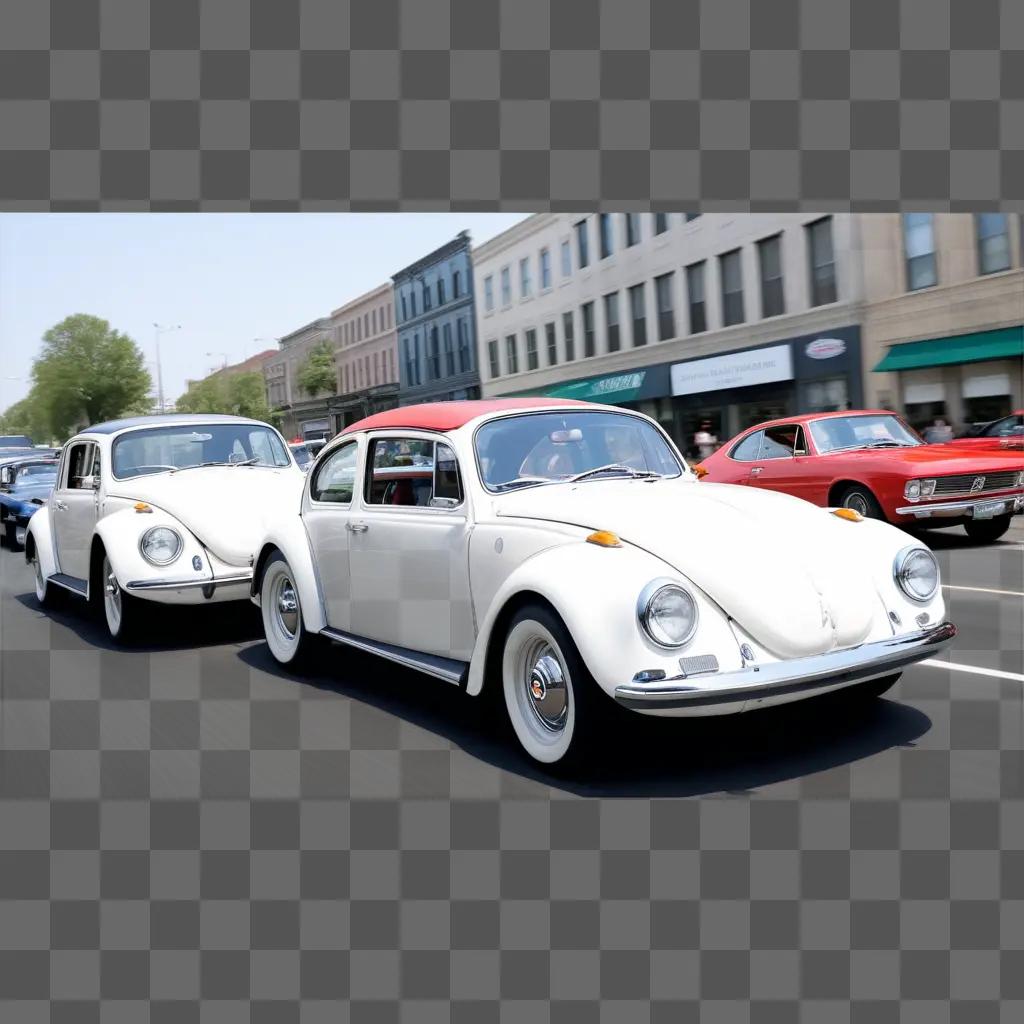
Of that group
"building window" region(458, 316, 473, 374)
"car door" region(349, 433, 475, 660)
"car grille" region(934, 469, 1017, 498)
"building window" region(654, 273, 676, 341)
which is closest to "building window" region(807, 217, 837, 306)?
"building window" region(654, 273, 676, 341)

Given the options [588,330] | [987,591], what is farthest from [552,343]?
[987,591]

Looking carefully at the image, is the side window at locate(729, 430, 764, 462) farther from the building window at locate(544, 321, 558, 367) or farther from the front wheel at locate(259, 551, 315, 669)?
the building window at locate(544, 321, 558, 367)

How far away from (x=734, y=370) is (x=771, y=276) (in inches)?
121

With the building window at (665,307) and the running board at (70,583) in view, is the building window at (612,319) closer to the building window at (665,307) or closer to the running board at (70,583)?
the building window at (665,307)

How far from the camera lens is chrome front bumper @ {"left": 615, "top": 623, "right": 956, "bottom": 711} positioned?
4.12 m

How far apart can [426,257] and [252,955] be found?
6323 cm

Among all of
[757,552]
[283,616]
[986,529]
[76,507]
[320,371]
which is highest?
[320,371]

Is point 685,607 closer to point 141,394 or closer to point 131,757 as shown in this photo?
point 131,757

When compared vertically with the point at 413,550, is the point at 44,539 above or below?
above

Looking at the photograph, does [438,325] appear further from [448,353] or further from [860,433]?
[860,433]

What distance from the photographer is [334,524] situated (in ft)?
21.5

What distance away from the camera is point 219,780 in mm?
A: 4820

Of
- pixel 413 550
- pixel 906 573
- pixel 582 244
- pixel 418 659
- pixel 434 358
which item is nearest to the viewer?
pixel 906 573

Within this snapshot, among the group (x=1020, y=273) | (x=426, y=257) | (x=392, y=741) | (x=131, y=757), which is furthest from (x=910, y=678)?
(x=426, y=257)
